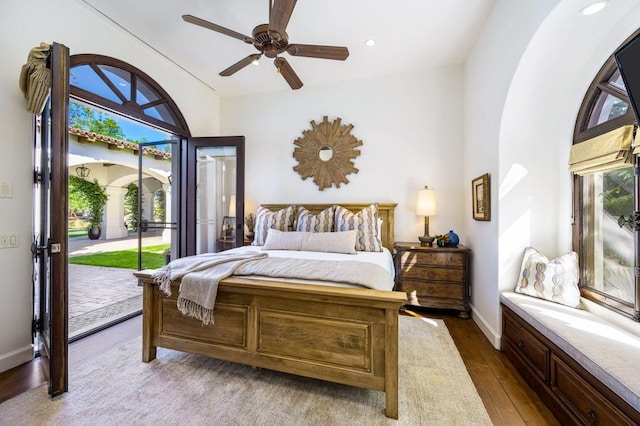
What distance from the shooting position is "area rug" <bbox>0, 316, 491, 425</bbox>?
1.51 m

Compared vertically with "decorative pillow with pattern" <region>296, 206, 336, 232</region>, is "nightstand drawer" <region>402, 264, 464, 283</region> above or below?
below

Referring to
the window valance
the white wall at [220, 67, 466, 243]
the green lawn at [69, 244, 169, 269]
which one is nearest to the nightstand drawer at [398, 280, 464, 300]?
the white wall at [220, 67, 466, 243]

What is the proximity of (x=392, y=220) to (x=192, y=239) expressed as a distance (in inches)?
113

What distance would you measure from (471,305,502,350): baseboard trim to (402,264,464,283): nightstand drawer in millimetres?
370

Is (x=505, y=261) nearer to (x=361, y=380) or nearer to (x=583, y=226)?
(x=583, y=226)

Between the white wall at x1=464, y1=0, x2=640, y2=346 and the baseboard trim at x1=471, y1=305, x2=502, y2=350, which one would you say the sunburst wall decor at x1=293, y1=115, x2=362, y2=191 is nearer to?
the white wall at x1=464, y1=0, x2=640, y2=346

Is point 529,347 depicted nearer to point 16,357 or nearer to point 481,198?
point 481,198

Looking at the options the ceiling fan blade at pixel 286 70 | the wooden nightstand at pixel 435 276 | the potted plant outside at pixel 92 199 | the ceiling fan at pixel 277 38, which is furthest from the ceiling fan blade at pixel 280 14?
the potted plant outside at pixel 92 199

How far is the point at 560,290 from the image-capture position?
1982mm

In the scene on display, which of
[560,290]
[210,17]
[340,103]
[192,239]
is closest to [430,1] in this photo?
[340,103]

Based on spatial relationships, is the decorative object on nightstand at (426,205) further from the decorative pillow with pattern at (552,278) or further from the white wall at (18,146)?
the white wall at (18,146)

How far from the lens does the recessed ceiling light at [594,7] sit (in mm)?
1646

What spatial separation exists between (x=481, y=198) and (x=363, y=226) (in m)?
1.27

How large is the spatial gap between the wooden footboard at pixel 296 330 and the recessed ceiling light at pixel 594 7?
2185 mm
